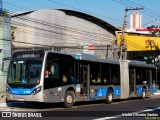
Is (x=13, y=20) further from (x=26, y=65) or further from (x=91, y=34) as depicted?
(x=26, y=65)

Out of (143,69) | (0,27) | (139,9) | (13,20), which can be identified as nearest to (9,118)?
(143,69)

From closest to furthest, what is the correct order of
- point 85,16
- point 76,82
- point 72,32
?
point 76,82 < point 72,32 < point 85,16

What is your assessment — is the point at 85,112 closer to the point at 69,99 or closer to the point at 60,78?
the point at 60,78

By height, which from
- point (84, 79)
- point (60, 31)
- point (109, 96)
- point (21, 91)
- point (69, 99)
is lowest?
point (109, 96)

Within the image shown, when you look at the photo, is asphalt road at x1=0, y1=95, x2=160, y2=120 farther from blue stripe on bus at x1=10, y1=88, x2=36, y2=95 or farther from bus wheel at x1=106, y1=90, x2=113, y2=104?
bus wheel at x1=106, y1=90, x2=113, y2=104

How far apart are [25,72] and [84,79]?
163 inches

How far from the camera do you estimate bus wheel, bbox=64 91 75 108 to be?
19922 millimetres

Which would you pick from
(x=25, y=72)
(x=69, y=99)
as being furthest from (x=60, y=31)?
(x=25, y=72)

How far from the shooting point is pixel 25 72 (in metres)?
18.7

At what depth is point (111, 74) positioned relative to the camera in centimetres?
2498

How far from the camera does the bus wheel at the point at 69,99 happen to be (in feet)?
65.4

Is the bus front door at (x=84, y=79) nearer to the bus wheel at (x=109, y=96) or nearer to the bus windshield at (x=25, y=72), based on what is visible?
the bus wheel at (x=109, y=96)

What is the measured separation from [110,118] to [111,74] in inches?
394

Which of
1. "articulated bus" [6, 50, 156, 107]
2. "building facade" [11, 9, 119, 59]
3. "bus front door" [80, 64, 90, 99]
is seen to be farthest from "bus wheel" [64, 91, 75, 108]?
"building facade" [11, 9, 119, 59]
